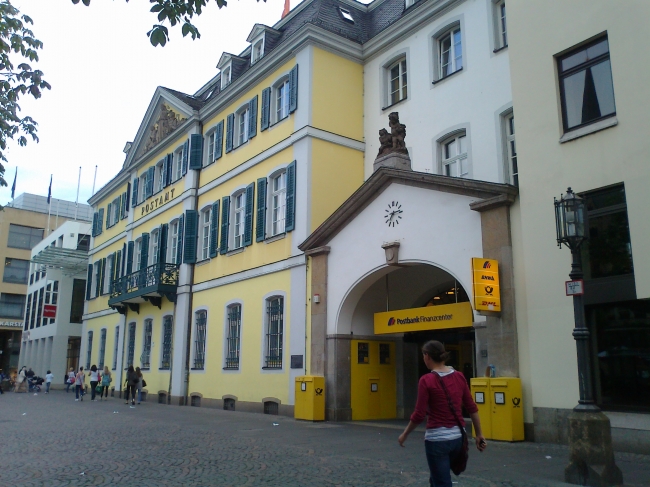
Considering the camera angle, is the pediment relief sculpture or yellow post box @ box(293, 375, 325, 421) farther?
the pediment relief sculpture

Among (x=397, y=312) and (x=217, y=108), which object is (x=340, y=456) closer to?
(x=397, y=312)

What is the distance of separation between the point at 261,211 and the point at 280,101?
3.71m

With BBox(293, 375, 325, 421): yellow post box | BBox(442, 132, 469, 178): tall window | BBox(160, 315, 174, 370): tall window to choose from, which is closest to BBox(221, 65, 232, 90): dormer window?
BBox(160, 315, 174, 370): tall window

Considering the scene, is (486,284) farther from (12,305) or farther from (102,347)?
(12,305)

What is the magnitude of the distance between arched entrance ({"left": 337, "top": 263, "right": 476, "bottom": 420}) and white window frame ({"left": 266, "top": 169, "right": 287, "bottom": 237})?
4061 millimetres

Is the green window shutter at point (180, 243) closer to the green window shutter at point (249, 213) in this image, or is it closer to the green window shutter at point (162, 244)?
the green window shutter at point (162, 244)

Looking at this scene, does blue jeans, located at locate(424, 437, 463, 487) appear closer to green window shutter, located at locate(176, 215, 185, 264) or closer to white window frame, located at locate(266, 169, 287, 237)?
white window frame, located at locate(266, 169, 287, 237)

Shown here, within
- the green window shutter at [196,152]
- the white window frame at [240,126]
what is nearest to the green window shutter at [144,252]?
the green window shutter at [196,152]

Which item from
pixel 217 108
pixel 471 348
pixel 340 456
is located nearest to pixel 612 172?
pixel 340 456

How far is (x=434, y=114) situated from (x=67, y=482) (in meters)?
13.1

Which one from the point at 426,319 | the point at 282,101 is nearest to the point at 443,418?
the point at 426,319

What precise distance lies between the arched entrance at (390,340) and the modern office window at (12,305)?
2062 inches

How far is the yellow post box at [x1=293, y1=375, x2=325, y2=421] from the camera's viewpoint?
16266 mm

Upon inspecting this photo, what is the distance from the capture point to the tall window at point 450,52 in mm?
17625
